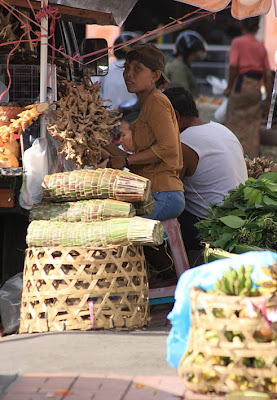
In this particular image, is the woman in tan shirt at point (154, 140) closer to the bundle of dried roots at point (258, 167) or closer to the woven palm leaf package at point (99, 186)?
the woven palm leaf package at point (99, 186)

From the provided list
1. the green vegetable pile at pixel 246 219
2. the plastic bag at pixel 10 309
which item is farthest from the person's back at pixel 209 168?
the plastic bag at pixel 10 309

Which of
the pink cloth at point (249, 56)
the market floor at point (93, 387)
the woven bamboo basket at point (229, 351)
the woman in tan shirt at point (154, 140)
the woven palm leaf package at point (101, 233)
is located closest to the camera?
the woven bamboo basket at point (229, 351)

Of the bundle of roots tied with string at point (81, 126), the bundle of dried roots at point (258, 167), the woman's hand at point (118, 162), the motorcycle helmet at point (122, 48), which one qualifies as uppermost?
the motorcycle helmet at point (122, 48)

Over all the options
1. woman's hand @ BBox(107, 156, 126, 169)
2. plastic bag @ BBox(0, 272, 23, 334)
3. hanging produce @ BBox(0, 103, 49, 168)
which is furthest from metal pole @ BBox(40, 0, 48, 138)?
plastic bag @ BBox(0, 272, 23, 334)

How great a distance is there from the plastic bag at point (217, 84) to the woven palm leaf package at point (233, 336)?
1176 centimetres

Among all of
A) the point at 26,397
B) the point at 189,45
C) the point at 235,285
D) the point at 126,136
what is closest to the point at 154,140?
the point at 126,136

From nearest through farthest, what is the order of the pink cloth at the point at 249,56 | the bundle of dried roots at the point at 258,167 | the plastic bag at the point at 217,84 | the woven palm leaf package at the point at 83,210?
1. the woven palm leaf package at the point at 83,210
2. the bundle of dried roots at the point at 258,167
3. the pink cloth at the point at 249,56
4. the plastic bag at the point at 217,84

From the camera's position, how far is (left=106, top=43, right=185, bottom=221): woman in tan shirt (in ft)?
17.6

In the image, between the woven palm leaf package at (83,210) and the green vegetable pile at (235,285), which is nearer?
the green vegetable pile at (235,285)

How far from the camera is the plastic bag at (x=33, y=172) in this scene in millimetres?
4938

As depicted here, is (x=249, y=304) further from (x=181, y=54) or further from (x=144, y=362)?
(x=181, y=54)

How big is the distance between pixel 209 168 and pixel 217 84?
9.30m

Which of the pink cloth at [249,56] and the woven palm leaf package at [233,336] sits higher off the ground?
the pink cloth at [249,56]

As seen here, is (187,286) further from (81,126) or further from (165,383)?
(81,126)
